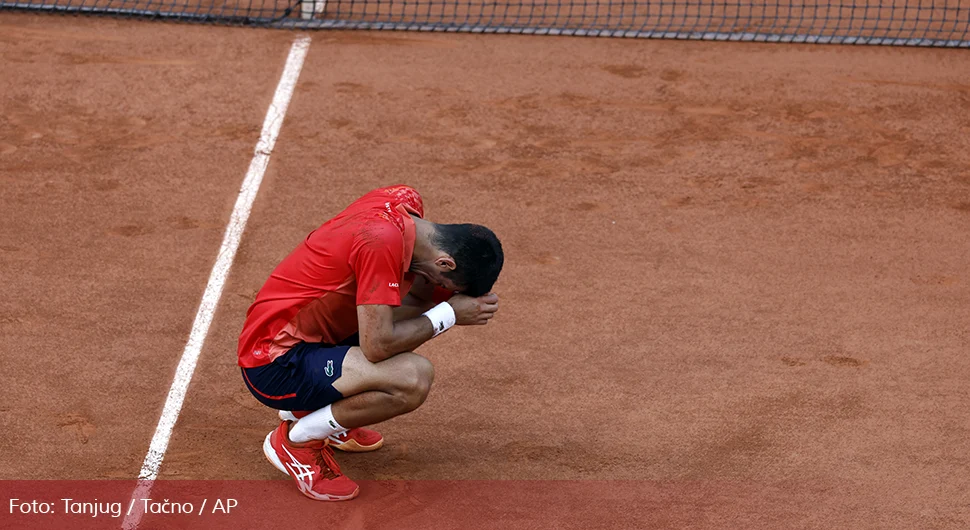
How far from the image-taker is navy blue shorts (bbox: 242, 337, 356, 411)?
5.26m

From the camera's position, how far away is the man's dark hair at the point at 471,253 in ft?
16.8

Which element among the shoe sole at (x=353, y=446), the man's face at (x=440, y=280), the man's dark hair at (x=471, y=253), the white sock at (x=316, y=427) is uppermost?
the man's dark hair at (x=471, y=253)

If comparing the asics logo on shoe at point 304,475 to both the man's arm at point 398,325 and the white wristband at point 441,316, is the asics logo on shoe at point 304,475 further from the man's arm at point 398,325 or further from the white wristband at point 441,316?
the white wristband at point 441,316

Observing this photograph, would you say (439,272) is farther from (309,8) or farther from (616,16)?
(616,16)

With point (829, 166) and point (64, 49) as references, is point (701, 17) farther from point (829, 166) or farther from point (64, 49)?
point (64, 49)

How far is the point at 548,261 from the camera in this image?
765cm

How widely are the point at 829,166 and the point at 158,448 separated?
5.60 metres

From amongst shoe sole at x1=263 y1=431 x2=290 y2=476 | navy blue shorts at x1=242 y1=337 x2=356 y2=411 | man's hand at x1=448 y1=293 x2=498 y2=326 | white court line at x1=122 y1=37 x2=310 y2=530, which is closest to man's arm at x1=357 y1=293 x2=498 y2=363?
man's hand at x1=448 y1=293 x2=498 y2=326

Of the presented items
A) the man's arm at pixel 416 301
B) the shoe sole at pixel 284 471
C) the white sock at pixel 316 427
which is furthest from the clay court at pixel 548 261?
the man's arm at pixel 416 301

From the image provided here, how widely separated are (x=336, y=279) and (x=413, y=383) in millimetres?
589

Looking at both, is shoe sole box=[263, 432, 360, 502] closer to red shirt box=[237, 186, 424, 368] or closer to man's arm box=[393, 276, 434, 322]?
red shirt box=[237, 186, 424, 368]

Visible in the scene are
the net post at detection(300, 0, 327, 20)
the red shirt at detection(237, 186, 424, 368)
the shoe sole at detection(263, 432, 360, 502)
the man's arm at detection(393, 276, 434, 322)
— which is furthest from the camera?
the net post at detection(300, 0, 327, 20)

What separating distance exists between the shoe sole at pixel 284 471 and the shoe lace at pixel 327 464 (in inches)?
4.3

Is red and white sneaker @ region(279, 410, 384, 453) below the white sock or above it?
below
